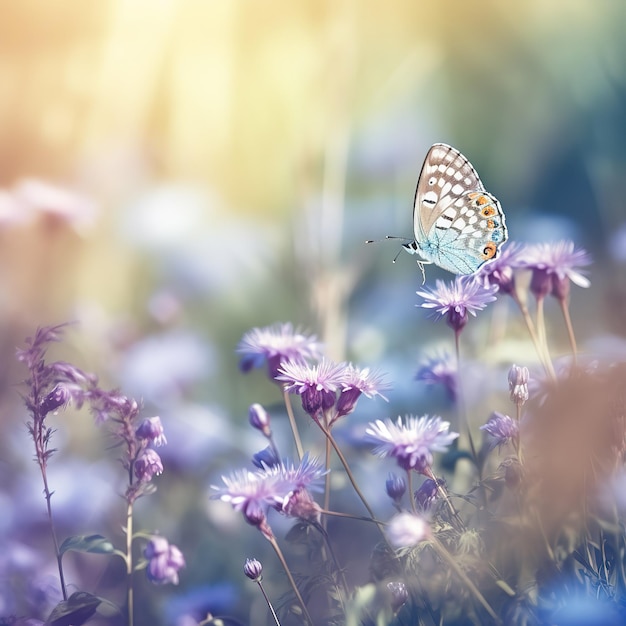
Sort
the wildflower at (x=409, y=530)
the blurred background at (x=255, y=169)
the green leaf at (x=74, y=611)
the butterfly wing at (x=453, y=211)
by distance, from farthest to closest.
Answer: the blurred background at (x=255, y=169), the butterfly wing at (x=453, y=211), the green leaf at (x=74, y=611), the wildflower at (x=409, y=530)

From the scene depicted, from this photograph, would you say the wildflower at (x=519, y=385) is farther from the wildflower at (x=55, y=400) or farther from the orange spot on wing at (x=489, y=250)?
the wildflower at (x=55, y=400)

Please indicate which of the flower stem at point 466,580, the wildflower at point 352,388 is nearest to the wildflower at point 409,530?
the flower stem at point 466,580

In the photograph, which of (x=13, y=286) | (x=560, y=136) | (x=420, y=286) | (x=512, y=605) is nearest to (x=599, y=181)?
(x=560, y=136)

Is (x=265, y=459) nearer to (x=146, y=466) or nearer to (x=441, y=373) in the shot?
(x=146, y=466)

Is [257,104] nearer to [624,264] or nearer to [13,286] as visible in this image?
[13,286]

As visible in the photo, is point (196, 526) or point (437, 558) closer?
point (437, 558)

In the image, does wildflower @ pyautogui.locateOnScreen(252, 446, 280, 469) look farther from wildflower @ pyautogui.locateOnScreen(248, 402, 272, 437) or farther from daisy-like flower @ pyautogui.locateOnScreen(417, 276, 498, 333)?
daisy-like flower @ pyautogui.locateOnScreen(417, 276, 498, 333)

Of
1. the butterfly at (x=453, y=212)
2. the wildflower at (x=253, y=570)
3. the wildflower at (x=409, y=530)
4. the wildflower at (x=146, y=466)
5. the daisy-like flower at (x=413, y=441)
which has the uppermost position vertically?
the butterfly at (x=453, y=212)

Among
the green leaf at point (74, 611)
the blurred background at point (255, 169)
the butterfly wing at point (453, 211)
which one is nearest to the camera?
the green leaf at point (74, 611)
